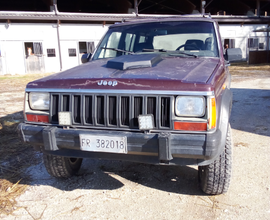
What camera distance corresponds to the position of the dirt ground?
8.03 feet

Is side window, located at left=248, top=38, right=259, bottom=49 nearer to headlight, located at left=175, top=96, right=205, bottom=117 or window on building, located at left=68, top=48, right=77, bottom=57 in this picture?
window on building, located at left=68, top=48, right=77, bottom=57

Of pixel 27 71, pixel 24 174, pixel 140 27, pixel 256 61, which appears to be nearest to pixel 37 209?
pixel 24 174

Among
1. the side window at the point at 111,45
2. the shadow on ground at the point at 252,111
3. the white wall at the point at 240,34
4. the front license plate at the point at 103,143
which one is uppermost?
the white wall at the point at 240,34

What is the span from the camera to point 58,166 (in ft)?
9.68

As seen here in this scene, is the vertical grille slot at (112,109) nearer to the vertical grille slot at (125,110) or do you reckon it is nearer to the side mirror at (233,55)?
the vertical grille slot at (125,110)

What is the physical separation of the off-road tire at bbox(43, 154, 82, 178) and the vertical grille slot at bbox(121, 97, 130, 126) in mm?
1091

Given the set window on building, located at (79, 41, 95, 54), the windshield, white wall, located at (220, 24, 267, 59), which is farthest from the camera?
white wall, located at (220, 24, 267, 59)

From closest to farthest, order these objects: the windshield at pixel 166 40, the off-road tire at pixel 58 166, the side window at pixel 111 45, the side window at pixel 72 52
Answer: the off-road tire at pixel 58 166 → the windshield at pixel 166 40 → the side window at pixel 111 45 → the side window at pixel 72 52

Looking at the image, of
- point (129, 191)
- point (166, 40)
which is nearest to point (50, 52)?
point (166, 40)

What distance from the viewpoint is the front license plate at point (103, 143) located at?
7.27 ft

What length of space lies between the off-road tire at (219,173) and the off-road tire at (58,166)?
60.5 inches

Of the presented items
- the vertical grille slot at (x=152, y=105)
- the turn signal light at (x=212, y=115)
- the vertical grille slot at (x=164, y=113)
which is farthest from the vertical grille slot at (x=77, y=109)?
the turn signal light at (x=212, y=115)

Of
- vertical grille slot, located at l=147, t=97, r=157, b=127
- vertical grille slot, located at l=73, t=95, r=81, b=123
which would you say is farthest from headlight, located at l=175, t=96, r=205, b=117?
vertical grille slot, located at l=73, t=95, r=81, b=123

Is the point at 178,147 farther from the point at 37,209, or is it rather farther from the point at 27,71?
the point at 27,71
